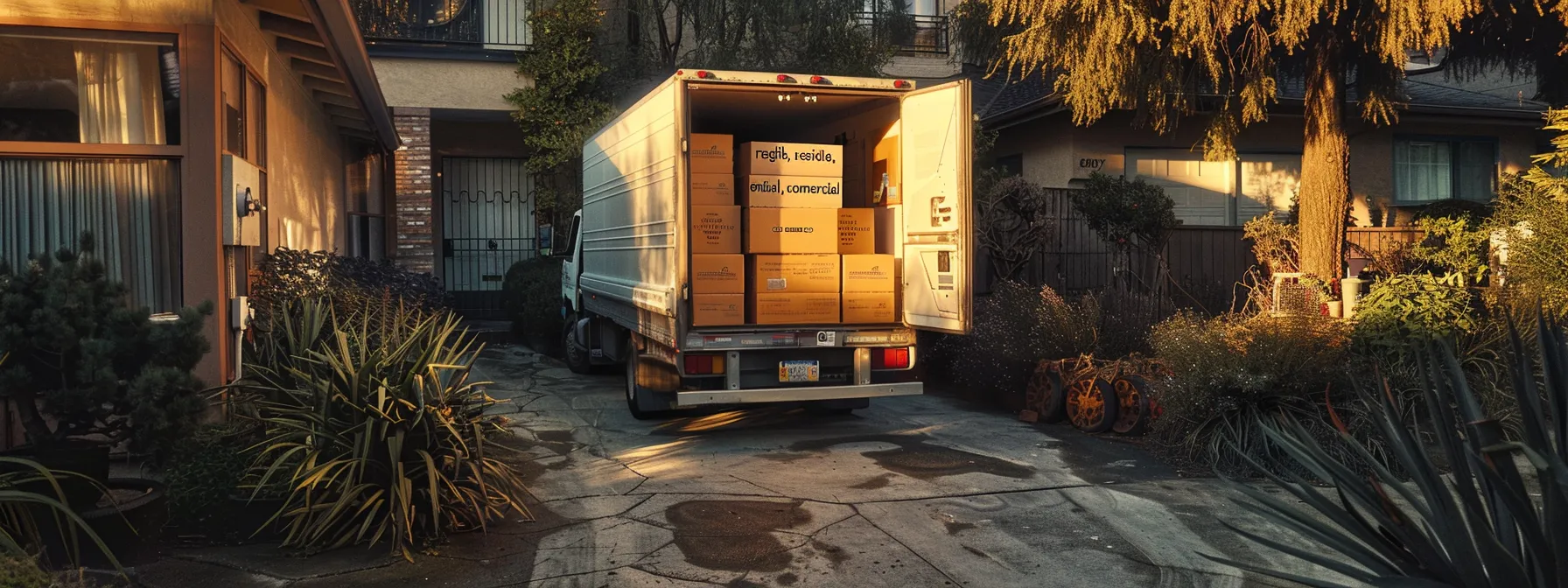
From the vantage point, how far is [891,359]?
894cm

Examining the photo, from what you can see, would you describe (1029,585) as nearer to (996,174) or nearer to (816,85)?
(816,85)

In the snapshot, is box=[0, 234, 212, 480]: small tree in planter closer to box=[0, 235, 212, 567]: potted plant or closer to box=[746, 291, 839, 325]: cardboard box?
box=[0, 235, 212, 567]: potted plant

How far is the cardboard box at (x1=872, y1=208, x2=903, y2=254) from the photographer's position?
9.31 metres

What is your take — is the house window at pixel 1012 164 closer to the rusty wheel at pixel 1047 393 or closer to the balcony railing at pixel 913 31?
the balcony railing at pixel 913 31

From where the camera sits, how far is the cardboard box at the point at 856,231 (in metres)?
9.34

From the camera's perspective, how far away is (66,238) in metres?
6.43

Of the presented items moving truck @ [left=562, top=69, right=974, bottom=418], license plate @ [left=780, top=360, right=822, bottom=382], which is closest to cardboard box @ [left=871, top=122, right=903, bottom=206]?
moving truck @ [left=562, top=69, right=974, bottom=418]

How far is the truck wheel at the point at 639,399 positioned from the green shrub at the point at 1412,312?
225 inches

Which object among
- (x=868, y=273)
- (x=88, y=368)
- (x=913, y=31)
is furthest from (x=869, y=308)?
(x=913, y=31)

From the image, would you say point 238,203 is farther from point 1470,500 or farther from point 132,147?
point 1470,500

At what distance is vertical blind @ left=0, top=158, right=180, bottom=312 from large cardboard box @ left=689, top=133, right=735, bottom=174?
12.2 feet

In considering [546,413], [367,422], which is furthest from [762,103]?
[367,422]

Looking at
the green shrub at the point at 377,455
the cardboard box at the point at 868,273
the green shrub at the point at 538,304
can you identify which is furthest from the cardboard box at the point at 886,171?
the green shrub at the point at 538,304

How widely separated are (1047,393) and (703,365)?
3.12 m
